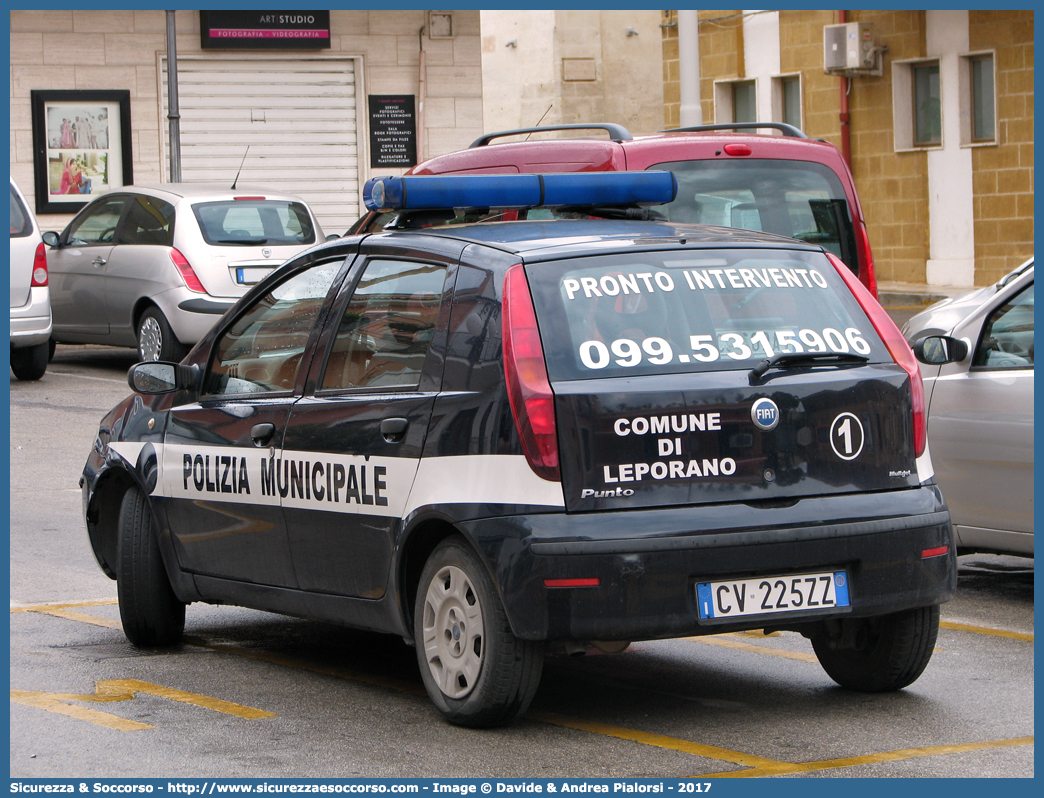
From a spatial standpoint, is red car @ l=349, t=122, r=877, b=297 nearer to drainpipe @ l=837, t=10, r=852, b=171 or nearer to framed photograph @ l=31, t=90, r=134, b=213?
framed photograph @ l=31, t=90, r=134, b=213

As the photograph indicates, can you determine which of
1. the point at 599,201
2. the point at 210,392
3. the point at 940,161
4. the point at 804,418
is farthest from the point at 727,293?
the point at 940,161

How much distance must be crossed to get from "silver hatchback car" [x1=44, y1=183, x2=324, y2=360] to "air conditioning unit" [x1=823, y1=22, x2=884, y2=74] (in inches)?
542

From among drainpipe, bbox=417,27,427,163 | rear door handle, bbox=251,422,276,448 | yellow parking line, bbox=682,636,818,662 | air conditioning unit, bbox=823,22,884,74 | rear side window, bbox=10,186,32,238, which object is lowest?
yellow parking line, bbox=682,636,818,662

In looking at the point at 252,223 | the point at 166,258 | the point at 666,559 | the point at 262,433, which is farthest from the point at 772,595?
the point at 252,223

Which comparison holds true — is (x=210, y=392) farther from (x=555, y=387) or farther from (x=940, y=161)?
(x=940, y=161)

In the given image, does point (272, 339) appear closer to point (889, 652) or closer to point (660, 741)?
point (660, 741)

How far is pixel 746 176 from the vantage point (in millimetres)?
9930

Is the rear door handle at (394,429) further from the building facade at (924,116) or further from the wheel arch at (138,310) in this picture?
the building facade at (924,116)

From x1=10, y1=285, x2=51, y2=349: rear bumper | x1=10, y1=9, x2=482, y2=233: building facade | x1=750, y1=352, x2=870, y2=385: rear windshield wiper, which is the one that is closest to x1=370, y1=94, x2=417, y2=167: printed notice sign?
x1=10, y1=9, x2=482, y2=233: building facade

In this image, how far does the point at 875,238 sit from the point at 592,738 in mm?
23983

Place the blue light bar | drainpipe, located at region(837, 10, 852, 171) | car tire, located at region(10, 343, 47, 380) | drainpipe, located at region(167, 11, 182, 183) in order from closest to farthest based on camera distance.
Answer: the blue light bar, car tire, located at region(10, 343, 47, 380), drainpipe, located at region(167, 11, 182, 183), drainpipe, located at region(837, 10, 852, 171)

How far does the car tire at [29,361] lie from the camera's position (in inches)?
614

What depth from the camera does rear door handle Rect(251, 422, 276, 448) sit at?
5976 mm

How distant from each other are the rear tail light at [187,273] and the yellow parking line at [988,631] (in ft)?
30.5
